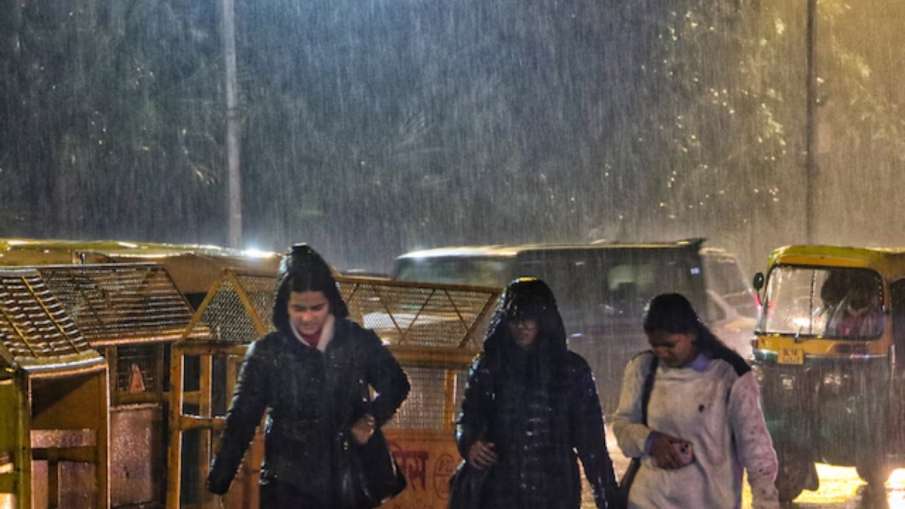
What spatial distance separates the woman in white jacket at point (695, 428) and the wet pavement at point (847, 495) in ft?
17.6

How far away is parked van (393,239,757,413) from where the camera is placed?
1664 cm

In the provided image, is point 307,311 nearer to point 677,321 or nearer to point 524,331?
point 524,331

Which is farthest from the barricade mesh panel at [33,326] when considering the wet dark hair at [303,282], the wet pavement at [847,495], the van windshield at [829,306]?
the van windshield at [829,306]

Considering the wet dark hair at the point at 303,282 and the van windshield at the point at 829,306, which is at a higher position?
the wet dark hair at the point at 303,282

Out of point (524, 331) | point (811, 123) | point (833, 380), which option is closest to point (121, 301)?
point (524, 331)

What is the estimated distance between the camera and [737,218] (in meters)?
36.8

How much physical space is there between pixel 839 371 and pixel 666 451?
5.71 m

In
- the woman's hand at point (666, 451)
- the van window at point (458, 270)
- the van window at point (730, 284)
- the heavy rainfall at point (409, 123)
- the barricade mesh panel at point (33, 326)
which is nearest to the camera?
the woman's hand at point (666, 451)

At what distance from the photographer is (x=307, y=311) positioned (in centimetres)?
590

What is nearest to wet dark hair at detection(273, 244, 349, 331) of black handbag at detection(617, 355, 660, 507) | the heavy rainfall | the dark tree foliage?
black handbag at detection(617, 355, 660, 507)

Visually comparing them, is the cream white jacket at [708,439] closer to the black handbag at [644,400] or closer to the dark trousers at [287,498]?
the black handbag at [644,400]

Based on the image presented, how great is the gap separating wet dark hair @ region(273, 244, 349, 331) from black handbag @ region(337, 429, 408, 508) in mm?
514

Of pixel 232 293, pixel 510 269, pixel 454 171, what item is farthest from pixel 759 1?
pixel 232 293

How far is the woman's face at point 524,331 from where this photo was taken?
5836 mm
